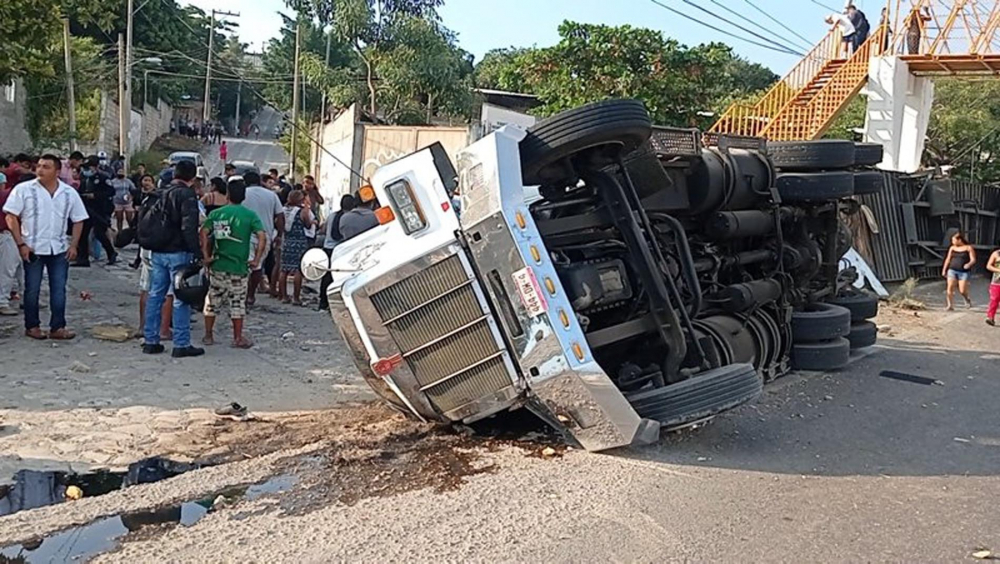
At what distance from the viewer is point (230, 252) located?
341 inches

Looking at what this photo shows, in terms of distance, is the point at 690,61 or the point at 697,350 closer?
the point at 697,350

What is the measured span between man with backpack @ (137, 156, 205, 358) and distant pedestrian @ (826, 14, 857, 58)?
17.6m

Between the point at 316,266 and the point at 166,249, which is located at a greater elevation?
the point at 316,266

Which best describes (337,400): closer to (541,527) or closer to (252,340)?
(252,340)

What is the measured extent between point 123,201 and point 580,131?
12.5m

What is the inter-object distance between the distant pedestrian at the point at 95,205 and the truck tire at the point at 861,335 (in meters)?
9.51

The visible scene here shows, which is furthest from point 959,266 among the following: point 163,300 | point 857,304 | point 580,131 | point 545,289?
point 545,289

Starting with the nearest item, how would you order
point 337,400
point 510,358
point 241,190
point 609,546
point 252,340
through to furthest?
point 609,546 → point 510,358 → point 337,400 → point 241,190 → point 252,340

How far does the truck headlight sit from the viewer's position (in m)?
5.53

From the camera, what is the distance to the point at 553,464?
5660 mm

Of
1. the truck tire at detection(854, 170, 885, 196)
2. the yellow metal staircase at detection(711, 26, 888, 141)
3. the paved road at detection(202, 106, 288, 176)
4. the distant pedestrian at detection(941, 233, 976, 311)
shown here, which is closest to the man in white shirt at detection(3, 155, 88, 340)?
the truck tire at detection(854, 170, 885, 196)

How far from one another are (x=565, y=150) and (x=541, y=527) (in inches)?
85.9

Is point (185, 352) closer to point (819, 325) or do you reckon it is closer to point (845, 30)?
point (819, 325)

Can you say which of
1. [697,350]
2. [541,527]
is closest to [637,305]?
[697,350]
